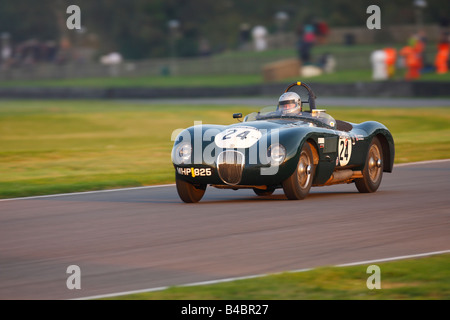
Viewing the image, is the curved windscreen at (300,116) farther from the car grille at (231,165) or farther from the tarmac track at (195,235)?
the car grille at (231,165)

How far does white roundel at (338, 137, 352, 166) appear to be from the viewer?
11398 millimetres

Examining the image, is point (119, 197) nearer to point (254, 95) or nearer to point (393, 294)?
point (393, 294)

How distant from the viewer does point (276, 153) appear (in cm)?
1034

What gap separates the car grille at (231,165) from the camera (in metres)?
10.4

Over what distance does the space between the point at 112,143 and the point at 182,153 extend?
456 inches

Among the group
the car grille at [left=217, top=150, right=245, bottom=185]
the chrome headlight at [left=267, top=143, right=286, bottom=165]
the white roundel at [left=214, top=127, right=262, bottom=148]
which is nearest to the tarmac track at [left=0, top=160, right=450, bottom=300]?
the car grille at [left=217, top=150, right=245, bottom=185]

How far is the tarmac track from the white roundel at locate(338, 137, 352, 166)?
1.51 ft

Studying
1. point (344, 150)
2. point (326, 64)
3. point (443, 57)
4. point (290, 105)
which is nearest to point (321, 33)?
point (326, 64)

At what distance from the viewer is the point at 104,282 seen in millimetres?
6699

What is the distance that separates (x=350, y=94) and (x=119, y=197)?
26.8m

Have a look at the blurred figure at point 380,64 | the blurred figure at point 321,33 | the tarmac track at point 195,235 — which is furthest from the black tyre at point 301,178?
the blurred figure at point 321,33

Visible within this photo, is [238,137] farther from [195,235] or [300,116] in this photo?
[195,235]

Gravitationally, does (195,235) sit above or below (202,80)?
below
